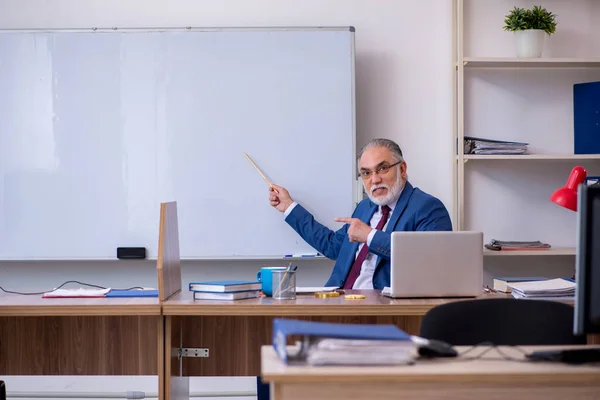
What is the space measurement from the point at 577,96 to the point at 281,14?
5.17ft

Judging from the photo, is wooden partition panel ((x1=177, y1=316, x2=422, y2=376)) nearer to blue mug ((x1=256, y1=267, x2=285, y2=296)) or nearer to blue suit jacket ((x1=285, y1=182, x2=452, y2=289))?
blue mug ((x1=256, y1=267, x2=285, y2=296))

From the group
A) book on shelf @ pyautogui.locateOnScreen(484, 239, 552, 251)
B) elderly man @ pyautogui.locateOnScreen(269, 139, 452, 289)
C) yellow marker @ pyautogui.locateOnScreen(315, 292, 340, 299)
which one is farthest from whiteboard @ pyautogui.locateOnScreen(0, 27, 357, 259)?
yellow marker @ pyautogui.locateOnScreen(315, 292, 340, 299)

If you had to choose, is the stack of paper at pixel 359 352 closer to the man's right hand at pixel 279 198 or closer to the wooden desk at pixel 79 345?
the wooden desk at pixel 79 345

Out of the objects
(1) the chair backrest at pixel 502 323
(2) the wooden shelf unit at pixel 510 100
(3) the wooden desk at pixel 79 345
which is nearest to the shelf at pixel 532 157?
(2) the wooden shelf unit at pixel 510 100

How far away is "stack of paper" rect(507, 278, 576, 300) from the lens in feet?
8.90

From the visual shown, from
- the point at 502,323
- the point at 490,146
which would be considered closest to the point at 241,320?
the point at 502,323

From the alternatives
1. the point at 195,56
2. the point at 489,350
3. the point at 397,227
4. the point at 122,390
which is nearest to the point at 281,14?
the point at 195,56

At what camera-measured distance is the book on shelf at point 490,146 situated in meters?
3.88

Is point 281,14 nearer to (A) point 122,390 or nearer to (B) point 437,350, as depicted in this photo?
(A) point 122,390

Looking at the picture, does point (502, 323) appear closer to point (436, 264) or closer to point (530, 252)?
point (436, 264)

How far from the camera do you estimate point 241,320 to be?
9.82 ft

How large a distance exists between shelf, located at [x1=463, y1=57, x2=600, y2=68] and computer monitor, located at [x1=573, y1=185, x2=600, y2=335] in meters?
2.48

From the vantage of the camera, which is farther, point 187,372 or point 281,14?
point 281,14

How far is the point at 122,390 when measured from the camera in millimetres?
4219
